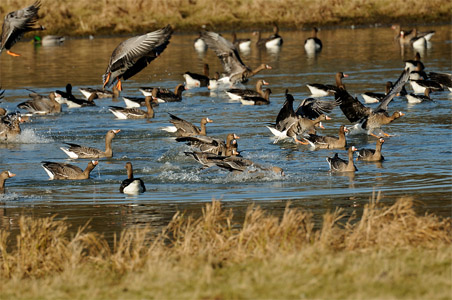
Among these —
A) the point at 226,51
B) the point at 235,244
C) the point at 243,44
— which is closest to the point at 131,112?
the point at 226,51

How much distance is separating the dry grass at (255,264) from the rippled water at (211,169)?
7.56 feet

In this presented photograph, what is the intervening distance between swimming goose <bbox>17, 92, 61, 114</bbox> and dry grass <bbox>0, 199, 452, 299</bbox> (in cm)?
1534

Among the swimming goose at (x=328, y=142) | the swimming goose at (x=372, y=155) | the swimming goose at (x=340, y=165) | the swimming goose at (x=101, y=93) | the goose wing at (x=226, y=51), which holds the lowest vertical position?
the swimming goose at (x=101, y=93)

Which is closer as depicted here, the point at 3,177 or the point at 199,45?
the point at 3,177

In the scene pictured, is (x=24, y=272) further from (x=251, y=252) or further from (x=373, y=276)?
(x=373, y=276)

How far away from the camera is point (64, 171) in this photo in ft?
48.9

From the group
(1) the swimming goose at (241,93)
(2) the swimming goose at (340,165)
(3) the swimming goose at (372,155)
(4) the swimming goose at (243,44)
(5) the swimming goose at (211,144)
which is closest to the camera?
→ (2) the swimming goose at (340,165)

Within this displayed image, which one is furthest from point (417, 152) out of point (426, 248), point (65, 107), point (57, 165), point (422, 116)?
point (65, 107)

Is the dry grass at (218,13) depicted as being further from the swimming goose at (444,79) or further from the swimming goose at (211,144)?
the swimming goose at (211,144)

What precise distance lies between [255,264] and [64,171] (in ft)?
26.3

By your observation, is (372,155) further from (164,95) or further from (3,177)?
(164,95)

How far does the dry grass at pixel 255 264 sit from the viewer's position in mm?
6793

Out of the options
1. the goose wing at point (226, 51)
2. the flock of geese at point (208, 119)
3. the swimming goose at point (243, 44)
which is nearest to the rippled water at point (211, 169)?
the flock of geese at point (208, 119)

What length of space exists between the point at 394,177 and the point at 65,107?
14.8 m
